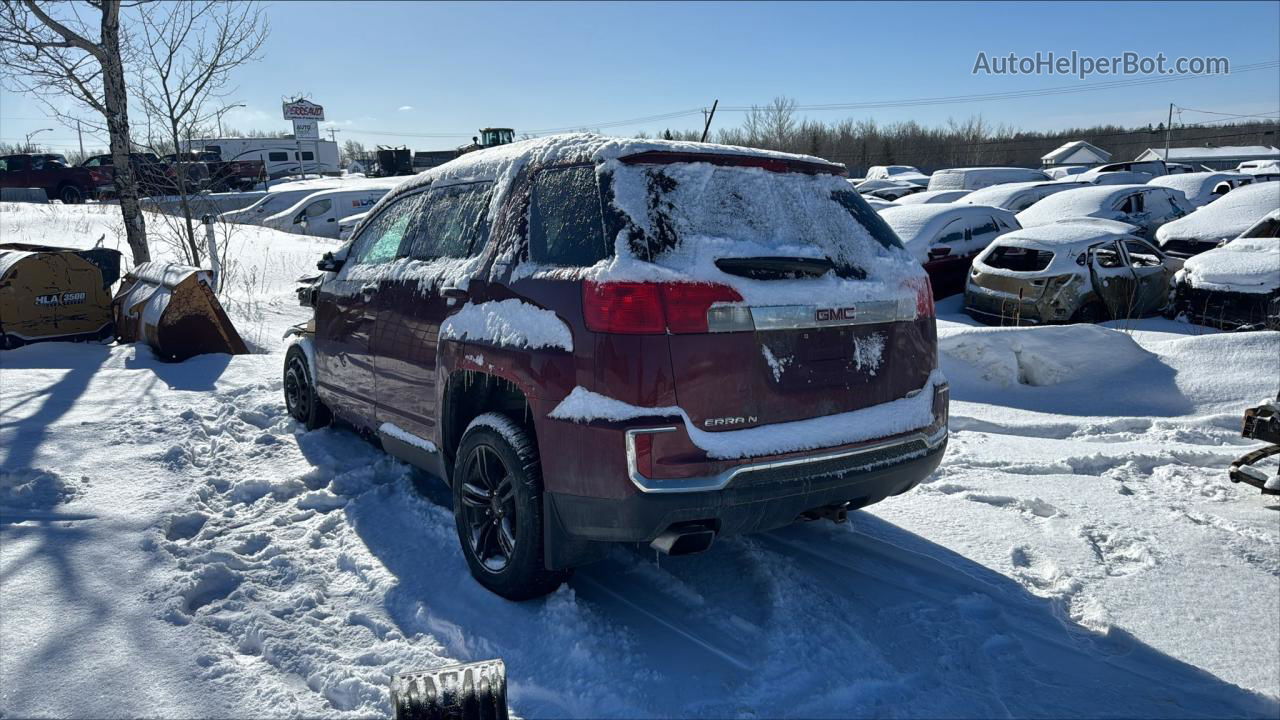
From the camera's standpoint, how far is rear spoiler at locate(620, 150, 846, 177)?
10.3ft

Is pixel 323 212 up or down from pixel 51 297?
up

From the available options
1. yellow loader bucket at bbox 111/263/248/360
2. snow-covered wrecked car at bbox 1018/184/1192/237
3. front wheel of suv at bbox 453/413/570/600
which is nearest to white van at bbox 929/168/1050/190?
snow-covered wrecked car at bbox 1018/184/1192/237

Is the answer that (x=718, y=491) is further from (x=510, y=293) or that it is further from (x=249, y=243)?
(x=249, y=243)

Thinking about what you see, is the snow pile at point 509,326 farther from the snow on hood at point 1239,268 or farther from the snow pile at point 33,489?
the snow on hood at point 1239,268

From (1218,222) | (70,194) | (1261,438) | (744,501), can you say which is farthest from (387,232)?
(70,194)

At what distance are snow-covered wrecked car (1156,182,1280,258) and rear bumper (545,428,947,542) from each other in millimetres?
11751

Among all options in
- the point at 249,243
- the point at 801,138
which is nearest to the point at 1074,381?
the point at 249,243

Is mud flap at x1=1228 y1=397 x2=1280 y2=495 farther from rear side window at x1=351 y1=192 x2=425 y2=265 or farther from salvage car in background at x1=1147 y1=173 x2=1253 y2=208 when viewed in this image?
salvage car in background at x1=1147 y1=173 x2=1253 y2=208

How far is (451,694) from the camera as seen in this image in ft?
4.18

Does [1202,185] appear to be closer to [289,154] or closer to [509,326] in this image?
[509,326]

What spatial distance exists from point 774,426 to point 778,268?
591 mm

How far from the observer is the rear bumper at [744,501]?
285 cm

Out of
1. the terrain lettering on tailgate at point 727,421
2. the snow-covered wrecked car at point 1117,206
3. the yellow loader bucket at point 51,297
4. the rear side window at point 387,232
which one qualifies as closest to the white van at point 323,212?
the yellow loader bucket at point 51,297

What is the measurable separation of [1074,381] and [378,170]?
152 feet
